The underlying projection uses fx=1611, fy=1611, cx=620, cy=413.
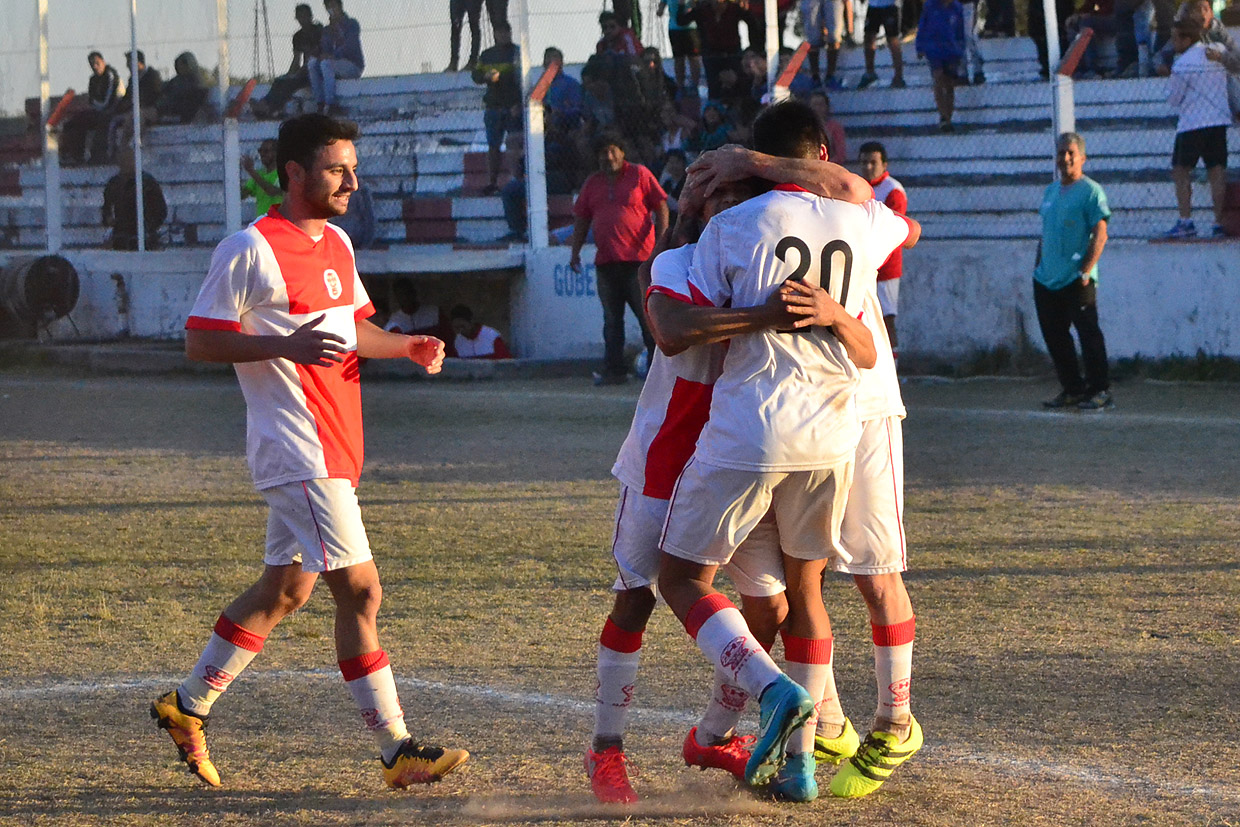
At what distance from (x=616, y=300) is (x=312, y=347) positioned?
36.7 ft

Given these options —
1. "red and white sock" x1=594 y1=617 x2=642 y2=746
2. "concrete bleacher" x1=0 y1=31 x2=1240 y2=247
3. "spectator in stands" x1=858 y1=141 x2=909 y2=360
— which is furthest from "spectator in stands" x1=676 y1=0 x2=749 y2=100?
"red and white sock" x1=594 y1=617 x2=642 y2=746

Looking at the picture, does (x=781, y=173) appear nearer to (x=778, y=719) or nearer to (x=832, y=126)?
(x=778, y=719)

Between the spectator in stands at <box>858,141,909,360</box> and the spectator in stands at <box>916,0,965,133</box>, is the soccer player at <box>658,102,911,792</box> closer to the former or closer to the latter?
the spectator in stands at <box>858,141,909,360</box>

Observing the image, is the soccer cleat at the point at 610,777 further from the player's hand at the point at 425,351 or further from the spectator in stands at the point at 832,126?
the spectator in stands at the point at 832,126

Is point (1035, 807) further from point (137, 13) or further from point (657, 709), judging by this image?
point (137, 13)

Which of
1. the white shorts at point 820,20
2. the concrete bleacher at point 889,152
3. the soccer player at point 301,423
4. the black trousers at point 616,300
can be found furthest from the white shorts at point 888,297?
the soccer player at point 301,423

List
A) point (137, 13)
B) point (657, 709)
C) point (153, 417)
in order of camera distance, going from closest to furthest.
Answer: point (657, 709), point (153, 417), point (137, 13)

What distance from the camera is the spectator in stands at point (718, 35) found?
17484mm

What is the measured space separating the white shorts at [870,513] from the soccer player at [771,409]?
0.12 metres

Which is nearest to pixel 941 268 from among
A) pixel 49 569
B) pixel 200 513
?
pixel 200 513

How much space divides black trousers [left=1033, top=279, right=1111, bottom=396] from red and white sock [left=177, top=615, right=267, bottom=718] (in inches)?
353

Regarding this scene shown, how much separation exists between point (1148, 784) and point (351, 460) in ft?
7.51

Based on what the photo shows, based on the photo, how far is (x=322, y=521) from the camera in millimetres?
4258

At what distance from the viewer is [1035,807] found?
4078 mm
